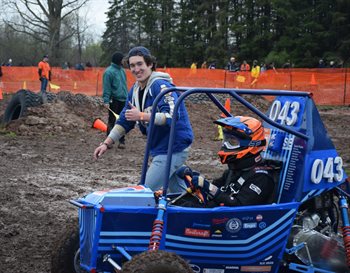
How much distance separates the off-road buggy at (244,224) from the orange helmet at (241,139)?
126 millimetres

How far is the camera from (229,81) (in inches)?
1088

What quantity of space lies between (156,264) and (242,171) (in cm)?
122

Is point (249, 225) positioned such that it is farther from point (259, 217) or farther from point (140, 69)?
point (140, 69)

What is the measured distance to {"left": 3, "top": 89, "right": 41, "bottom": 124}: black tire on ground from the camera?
15.5m

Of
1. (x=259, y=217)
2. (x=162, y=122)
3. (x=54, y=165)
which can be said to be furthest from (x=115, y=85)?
(x=259, y=217)

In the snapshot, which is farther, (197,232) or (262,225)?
(262,225)

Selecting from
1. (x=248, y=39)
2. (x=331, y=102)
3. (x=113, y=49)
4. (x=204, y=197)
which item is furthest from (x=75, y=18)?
(x=204, y=197)

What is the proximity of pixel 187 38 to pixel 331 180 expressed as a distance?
50.0m

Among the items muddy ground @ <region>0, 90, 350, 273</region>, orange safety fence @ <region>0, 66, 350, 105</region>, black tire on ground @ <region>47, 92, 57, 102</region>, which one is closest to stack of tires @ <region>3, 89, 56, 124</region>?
muddy ground @ <region>0, 90, 350, 273</region>

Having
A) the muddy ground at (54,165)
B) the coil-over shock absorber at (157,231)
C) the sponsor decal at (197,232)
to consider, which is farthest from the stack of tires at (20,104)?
the coil-over shock absorber at (157,231)

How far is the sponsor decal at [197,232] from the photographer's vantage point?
4235mm

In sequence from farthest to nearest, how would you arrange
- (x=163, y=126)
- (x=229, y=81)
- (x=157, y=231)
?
(x=229, y=81)
(x=163, y=126)
(x=157, y=231)

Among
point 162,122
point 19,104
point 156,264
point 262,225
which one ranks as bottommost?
A: point 19,104

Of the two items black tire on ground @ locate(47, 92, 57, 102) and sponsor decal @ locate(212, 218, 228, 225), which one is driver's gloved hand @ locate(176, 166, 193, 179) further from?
black tire on ground @ locate(47, 92, 57, 102)
